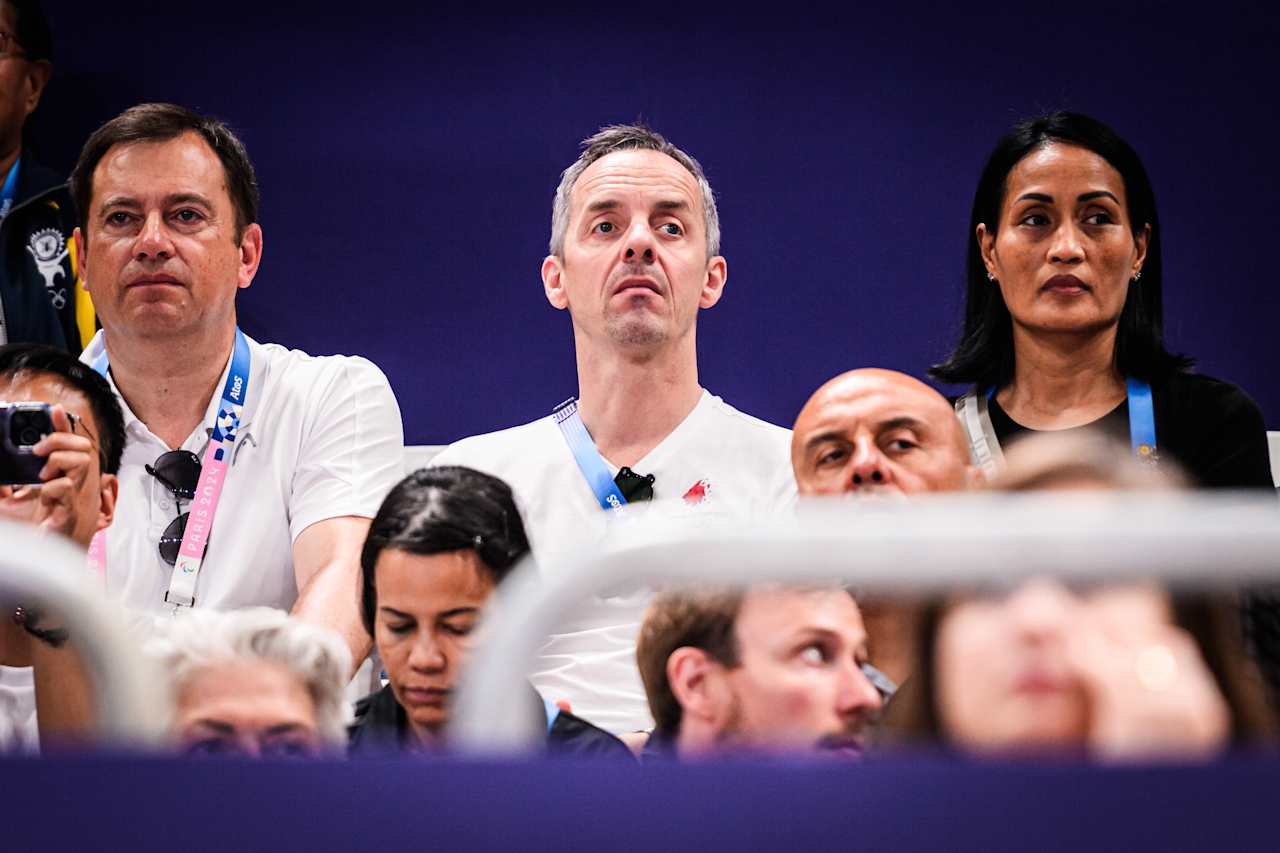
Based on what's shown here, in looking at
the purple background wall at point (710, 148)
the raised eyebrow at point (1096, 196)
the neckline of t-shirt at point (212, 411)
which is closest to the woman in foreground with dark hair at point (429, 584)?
the neckline of t-shirt at point (212, 411)

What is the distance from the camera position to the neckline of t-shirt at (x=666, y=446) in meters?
2.25

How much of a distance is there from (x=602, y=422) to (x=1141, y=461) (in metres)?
0.81

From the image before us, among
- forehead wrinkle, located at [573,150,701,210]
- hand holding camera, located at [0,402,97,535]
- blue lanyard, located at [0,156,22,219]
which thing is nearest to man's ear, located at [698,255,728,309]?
forehead wrinkle, located at [573,150,701,210]

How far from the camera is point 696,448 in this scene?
2283mm

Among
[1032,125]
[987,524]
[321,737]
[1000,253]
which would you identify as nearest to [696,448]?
[1000,253]

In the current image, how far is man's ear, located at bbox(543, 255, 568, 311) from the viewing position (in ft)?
7.98

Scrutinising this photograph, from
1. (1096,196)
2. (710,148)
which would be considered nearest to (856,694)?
(1096,196)

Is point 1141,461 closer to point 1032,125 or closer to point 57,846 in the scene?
point 1032,125

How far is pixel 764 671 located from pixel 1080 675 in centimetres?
29

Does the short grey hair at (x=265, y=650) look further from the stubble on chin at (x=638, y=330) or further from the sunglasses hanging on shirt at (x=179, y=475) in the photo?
the stubble on chin at (x=638, y=330)

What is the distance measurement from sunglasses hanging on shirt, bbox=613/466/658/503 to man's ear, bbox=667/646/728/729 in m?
1.01

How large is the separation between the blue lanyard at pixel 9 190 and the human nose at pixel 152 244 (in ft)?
2.09

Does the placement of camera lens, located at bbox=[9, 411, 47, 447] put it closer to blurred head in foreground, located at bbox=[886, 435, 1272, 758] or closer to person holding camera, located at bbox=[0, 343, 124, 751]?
person holding camera, located at bbox=[0, 343, 124, 751]

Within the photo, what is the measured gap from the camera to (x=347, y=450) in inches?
92.7
